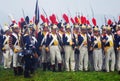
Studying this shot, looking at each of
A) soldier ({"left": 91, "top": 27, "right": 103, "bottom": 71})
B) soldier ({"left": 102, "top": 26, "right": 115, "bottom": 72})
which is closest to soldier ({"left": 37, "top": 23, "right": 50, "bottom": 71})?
soldier ({"left": 91, "top": 27, "right": 103, "bottom": 71})

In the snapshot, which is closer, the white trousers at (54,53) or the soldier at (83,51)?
the white trousers at (54,53)

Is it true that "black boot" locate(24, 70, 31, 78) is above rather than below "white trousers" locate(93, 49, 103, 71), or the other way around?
below

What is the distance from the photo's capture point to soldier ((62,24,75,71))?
55.5 ft

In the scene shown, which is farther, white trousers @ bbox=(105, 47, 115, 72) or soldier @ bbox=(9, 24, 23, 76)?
white trousers @ bbox=(105, 47, 115, 72)

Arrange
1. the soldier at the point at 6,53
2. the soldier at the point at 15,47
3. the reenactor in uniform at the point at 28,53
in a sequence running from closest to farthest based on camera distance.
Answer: the reenactor in uniform at the point at 28,53 < the soldier at the point at 15,47 < the soldier at the point at 6,53

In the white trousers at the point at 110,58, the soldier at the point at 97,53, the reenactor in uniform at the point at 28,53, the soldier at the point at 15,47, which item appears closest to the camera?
the reenactor in uniform at the point at 28,53

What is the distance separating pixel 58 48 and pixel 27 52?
247 cm

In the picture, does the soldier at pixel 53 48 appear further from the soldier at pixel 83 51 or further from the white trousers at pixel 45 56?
the soldier at pixel 83 51

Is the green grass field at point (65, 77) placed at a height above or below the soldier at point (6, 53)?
below

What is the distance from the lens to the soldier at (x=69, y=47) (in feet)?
A: 55.5

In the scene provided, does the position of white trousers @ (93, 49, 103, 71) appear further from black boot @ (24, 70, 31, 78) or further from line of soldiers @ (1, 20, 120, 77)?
black boot @ (24, 70, 31, 78)

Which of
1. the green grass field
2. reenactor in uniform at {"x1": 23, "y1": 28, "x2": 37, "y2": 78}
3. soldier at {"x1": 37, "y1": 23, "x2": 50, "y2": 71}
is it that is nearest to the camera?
the green grass field

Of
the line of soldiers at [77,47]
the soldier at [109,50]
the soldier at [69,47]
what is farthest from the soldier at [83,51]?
the soldier at [109,50]

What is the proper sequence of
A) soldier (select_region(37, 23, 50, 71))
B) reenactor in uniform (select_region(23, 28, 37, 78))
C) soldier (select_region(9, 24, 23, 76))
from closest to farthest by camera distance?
1. reenactor in uniform (select_region(23, 28, 37, 78))
2. soldier (select_region(9, 24, 23, 76))
3. soldier (select_region(37, 23, 50, 71))
